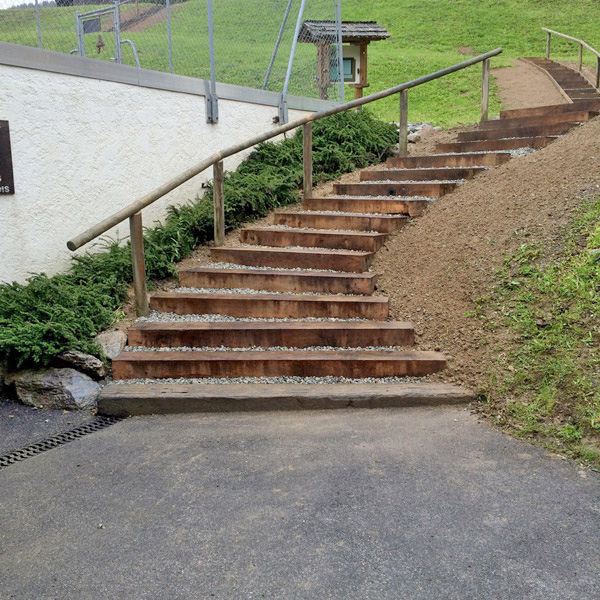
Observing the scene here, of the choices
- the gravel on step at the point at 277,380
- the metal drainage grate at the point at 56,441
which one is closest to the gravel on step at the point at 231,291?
the gravel on step at the point at 277,380

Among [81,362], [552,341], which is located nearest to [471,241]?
[552,341]

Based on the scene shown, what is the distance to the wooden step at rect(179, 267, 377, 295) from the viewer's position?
623cm

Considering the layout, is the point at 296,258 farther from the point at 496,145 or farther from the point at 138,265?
the point at 496,145

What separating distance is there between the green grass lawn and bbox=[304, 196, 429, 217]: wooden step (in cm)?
221

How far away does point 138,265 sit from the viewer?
5.77 m

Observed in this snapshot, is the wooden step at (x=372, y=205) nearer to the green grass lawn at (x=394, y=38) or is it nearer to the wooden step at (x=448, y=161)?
the wooden step at (x=448, y=161)

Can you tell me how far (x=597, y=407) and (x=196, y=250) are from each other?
4893 millimetres

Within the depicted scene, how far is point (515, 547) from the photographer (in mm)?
2885

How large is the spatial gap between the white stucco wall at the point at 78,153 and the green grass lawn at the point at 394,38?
446mm

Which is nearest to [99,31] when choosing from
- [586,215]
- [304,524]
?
[586,215]

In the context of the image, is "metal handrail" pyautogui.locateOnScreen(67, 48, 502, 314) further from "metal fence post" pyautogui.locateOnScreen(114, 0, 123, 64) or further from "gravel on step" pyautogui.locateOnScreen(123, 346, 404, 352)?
"metal fence post" pyautogui.locateOnScreen(114, 0, 123, 64)

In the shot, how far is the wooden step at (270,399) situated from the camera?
4.66m

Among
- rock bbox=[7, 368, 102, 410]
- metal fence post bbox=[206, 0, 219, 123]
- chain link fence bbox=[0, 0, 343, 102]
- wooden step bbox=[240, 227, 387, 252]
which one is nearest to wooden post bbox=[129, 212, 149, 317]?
rock bbox=[7, 368, 102, 410]

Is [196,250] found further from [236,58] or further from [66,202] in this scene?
[236,58]
